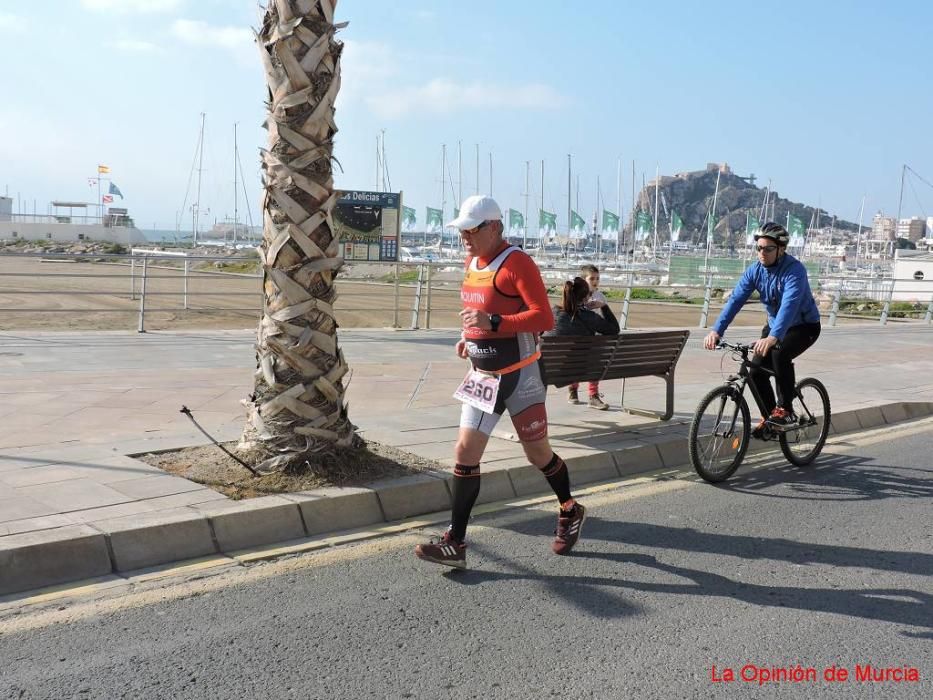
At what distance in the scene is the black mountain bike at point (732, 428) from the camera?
281 inches

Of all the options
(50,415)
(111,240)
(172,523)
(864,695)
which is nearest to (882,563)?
(864,695)

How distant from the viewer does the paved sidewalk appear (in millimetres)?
5117

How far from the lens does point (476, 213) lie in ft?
16.4

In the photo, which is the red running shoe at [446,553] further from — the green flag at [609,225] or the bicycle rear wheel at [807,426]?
the green flag at [609,225]

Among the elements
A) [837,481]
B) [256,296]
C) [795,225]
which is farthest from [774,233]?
[795,225]

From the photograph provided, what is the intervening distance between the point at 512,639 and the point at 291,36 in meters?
3.86

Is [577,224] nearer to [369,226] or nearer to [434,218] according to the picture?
[434,218]

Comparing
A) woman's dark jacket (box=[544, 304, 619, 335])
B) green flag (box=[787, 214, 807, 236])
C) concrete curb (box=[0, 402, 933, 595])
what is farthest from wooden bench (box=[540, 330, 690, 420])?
green flag (box=[787, 214, 807, 236])

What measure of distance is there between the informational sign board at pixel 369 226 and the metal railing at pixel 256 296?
1.02 feet

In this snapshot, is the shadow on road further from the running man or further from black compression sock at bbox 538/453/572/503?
the running man

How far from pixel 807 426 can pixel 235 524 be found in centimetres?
487

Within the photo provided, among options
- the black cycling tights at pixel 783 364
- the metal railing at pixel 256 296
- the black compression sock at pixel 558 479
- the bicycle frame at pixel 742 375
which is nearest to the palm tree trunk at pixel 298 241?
the black compression sock at pixel 558 479

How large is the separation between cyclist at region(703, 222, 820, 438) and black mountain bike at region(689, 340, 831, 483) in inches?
3.2

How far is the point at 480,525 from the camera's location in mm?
5984
